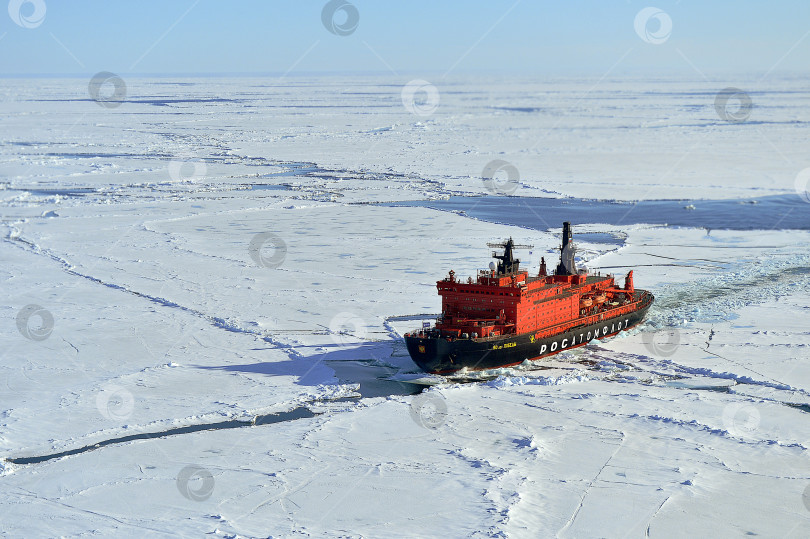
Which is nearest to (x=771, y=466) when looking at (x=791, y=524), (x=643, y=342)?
(x=791, y=524)

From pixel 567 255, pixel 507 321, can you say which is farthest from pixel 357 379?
pixel 567 255

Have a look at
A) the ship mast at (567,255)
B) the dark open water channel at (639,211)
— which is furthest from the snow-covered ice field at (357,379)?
the ship mast at (567,255)

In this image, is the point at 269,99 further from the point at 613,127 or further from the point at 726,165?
the point at 726,165

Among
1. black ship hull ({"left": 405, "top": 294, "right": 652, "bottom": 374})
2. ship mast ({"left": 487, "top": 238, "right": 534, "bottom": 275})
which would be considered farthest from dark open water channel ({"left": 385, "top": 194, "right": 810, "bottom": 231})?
black ship hull ({"left": 405, "top": 294, "right": 652, "bottom": 374})

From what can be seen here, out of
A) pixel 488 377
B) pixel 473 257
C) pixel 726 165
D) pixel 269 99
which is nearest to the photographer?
pixel 488 377

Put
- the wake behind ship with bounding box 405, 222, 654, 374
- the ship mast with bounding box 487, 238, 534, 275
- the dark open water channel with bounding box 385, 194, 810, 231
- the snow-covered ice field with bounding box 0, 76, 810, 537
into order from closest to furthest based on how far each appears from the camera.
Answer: the snow-covered ice field with bounding box 0, 76, 810, 537 < the wake behind ship with bounding box 405, 222, 654, 374 < the ship mast with bounding box 487, 238, 534, 275 < the dark open water channel with bounding box 385, 194, 810, 231

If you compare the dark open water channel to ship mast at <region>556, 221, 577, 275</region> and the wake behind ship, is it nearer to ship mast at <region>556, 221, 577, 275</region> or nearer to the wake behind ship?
ship mast at <region>556, 221, 577, 275</region>
